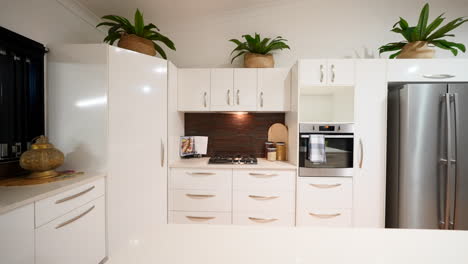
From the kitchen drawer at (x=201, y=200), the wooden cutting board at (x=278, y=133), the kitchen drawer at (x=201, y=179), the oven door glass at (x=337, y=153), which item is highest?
the wooden cutting board at (x=278, y=133)

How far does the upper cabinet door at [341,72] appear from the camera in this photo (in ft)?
6.28

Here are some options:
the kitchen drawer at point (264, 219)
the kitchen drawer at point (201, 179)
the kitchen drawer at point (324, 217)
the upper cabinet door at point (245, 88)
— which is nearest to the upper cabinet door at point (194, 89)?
the upper cabinet door at point (245, 88)

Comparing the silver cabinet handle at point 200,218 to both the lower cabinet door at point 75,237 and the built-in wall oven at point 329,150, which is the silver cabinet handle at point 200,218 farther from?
the built-in wall oven at point 329,150

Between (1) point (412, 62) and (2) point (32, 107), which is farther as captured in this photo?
(1) point (412, 62)

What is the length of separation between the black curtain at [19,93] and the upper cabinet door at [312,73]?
2446mm

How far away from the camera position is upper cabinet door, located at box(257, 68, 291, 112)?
215cm

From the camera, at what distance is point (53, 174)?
1.42m

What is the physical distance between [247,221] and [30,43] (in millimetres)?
2558

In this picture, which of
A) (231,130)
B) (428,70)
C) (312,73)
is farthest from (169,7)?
(428,70)

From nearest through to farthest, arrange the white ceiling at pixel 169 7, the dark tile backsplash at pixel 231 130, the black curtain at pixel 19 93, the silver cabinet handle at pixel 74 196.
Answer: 1. the silver cabinet handle at pixel 74 196
2. the black curtain at pixel 19 93
3. the white ceiling at pixel 169 7
4. the dark tile backsplash at pixel 231 130

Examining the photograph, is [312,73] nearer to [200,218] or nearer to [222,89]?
[222,89]

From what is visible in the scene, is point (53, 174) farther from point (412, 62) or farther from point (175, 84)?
point (412, 62)

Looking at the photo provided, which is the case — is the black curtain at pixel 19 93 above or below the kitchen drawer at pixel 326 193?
above

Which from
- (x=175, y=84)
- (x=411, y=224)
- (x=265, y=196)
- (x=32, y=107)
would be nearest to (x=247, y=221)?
(x=265, y=196)
